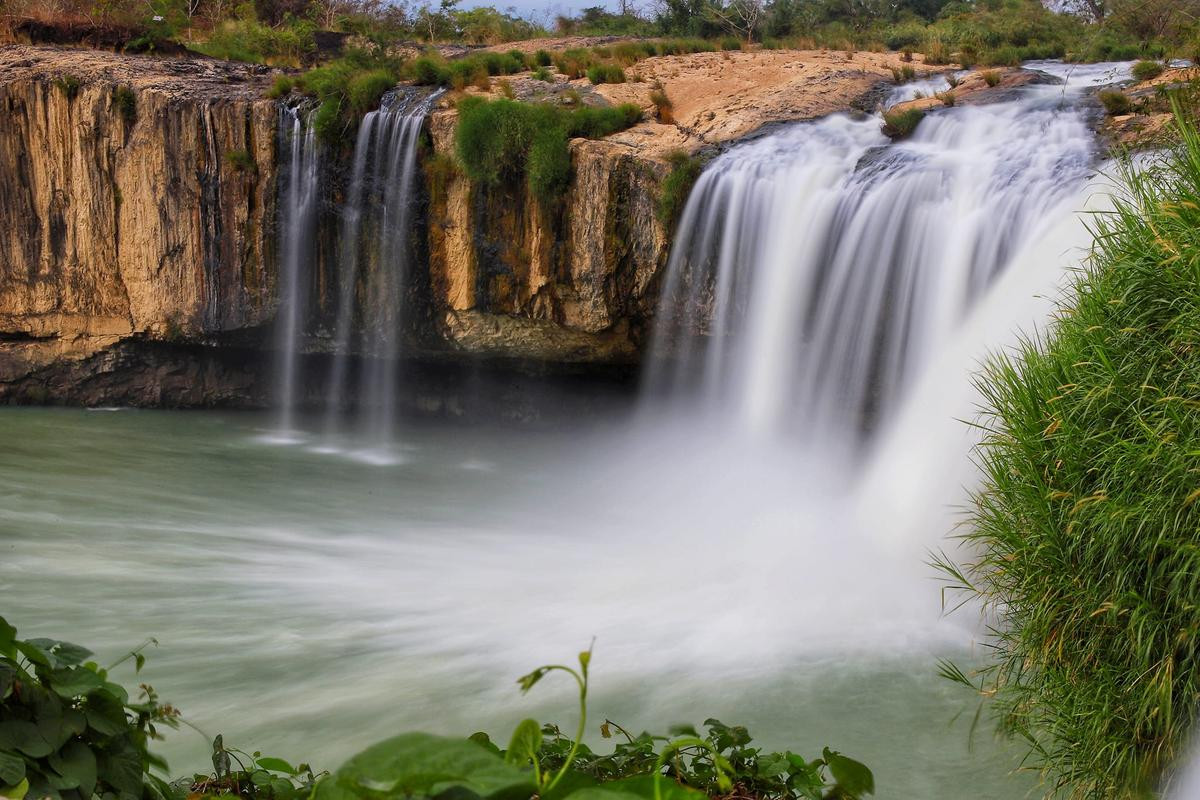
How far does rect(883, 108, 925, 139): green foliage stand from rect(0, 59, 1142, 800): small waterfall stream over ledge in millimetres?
161

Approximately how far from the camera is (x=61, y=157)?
13953mm

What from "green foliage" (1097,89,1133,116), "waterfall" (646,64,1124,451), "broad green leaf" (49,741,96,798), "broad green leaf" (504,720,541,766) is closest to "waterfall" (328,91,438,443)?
"waterfall" (646,64,1124,451)

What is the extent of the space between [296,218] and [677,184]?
5170mm

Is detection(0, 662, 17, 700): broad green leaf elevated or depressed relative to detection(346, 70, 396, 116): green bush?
depressed

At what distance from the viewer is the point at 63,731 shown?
2109 millimetres

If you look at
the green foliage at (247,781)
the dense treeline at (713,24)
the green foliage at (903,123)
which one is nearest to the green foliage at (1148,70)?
the dense treeline at (713,24)

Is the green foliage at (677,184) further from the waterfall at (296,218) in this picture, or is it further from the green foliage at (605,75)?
the waterfall at (296,218)

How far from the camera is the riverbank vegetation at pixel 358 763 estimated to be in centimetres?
132

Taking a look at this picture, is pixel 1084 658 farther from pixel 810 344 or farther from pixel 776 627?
pixel 810 344

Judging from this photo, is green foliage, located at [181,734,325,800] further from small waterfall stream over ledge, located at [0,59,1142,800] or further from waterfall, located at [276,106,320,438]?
waterfall, located at [276,106,320,438]

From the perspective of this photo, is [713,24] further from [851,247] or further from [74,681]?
[74,681]

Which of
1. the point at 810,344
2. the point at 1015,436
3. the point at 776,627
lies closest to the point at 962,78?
the point at 810,344

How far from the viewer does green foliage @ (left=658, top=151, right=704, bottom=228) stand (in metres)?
11.4

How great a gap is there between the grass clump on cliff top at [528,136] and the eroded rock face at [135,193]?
2868mm
